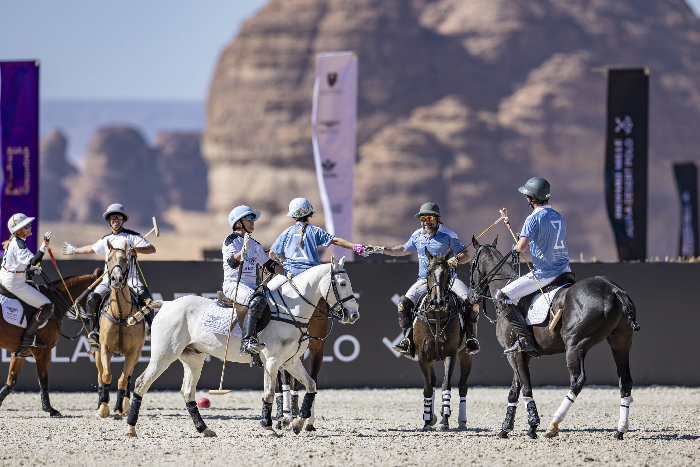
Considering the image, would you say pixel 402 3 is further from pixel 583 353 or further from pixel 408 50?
pixel 583 353

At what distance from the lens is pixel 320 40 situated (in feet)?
249

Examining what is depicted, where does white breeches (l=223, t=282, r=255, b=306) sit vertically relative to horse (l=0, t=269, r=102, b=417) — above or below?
above

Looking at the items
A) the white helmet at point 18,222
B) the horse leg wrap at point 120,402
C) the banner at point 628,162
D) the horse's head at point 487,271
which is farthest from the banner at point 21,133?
the banner at point 628,162

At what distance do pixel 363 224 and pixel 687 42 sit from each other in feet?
112

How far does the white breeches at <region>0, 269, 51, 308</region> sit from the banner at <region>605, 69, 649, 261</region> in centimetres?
1239

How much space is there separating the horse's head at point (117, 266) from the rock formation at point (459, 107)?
176ft

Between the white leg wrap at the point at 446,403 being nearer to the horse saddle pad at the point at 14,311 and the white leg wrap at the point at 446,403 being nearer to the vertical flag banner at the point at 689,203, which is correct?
the horse saddle pad at the point at 14,311

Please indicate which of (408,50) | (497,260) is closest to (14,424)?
(497,260)

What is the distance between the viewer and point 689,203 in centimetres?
3281

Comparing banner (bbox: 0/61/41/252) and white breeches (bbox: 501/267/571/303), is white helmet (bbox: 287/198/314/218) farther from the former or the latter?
banner (bbox: 0/61/41/252)

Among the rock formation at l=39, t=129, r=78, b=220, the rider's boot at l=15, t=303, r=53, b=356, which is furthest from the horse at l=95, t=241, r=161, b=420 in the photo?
the rock formation at l=39, t=129, r=78, b=220

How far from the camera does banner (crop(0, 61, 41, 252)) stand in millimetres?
17047

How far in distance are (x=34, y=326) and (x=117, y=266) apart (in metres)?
2.30

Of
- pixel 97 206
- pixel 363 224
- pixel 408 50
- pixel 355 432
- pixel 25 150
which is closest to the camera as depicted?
pixel 355 432
